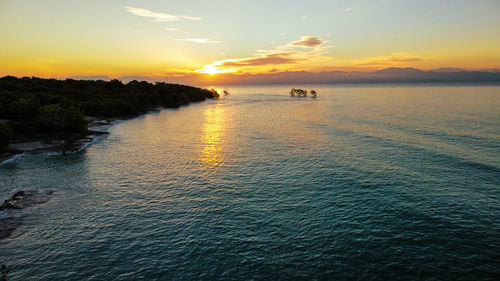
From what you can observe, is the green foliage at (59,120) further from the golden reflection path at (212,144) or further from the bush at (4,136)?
the golden reflection path at (212,144)

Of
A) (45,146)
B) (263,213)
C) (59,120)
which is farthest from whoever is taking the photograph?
(59,120)

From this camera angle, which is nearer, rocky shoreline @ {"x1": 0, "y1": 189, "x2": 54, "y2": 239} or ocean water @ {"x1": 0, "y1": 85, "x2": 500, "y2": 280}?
ocean water @ {"x1": 0, "y1": 85, "x2": 500, "y2": 280}

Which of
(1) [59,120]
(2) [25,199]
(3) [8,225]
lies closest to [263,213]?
(3) [8,225]

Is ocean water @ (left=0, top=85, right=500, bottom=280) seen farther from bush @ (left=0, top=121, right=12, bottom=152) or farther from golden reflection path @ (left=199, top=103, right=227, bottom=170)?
bush @ (left=0, top=121, right=12, bottom=152)

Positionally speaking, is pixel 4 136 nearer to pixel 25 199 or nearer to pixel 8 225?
pixel 25 199

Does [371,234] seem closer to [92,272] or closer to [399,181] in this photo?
[399,181]

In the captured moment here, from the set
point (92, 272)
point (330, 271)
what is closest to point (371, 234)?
point (330, 271)

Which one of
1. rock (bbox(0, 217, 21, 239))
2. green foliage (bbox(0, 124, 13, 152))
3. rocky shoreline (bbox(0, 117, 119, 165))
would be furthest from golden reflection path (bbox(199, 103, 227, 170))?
green foliage (bbox(0, 124, 13, 152))

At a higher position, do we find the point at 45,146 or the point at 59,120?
the point at 59,120

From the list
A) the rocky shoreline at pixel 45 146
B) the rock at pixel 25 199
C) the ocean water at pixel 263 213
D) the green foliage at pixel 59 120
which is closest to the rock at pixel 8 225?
the ocean water at pixel 263 213
